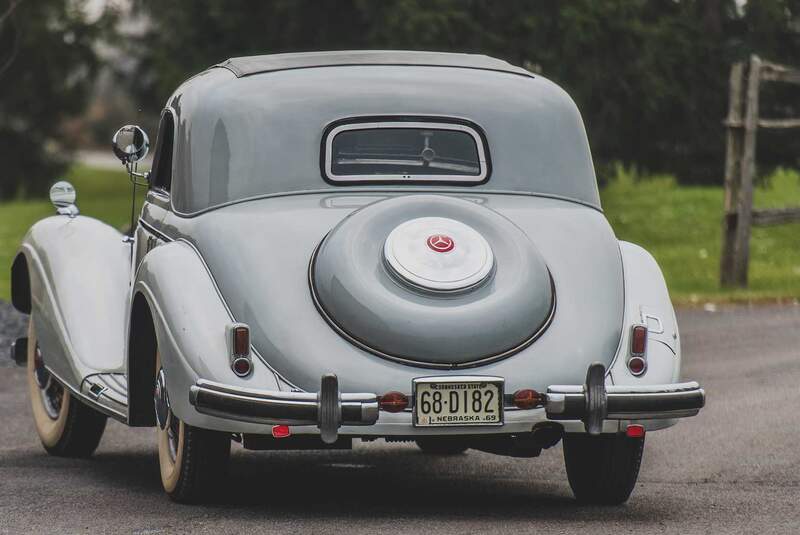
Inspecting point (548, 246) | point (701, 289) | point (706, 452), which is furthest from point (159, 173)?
point (701, 289)

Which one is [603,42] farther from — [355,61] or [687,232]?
[355,61]

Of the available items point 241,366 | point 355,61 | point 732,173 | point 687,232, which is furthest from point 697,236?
point 241,366

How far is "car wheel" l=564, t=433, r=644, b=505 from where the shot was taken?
658cm

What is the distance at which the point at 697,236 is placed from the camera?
76.1 feet

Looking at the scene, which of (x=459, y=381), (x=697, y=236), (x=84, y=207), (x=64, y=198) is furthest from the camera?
(x=84, y=207)

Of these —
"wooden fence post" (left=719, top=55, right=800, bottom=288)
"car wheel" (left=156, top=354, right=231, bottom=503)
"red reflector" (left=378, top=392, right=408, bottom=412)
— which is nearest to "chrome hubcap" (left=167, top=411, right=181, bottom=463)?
"car wheel" (left=156, top=354, right=231, bottom=503)

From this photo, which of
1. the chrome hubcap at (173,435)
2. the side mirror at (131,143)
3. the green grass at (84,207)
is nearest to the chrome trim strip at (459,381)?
the chrome hubcap at (173,435)

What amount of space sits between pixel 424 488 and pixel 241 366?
58.8 inches

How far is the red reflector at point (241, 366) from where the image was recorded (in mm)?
6105

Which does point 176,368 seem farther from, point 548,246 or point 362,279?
point 548,246

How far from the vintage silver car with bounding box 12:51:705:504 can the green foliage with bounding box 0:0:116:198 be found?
2775 cm

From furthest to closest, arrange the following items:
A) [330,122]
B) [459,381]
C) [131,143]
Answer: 1. [131,143]
2. [330,122]
3. [459,381]

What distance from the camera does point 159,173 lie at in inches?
309

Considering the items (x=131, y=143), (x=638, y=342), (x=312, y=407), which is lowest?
(x=312, y=407)
